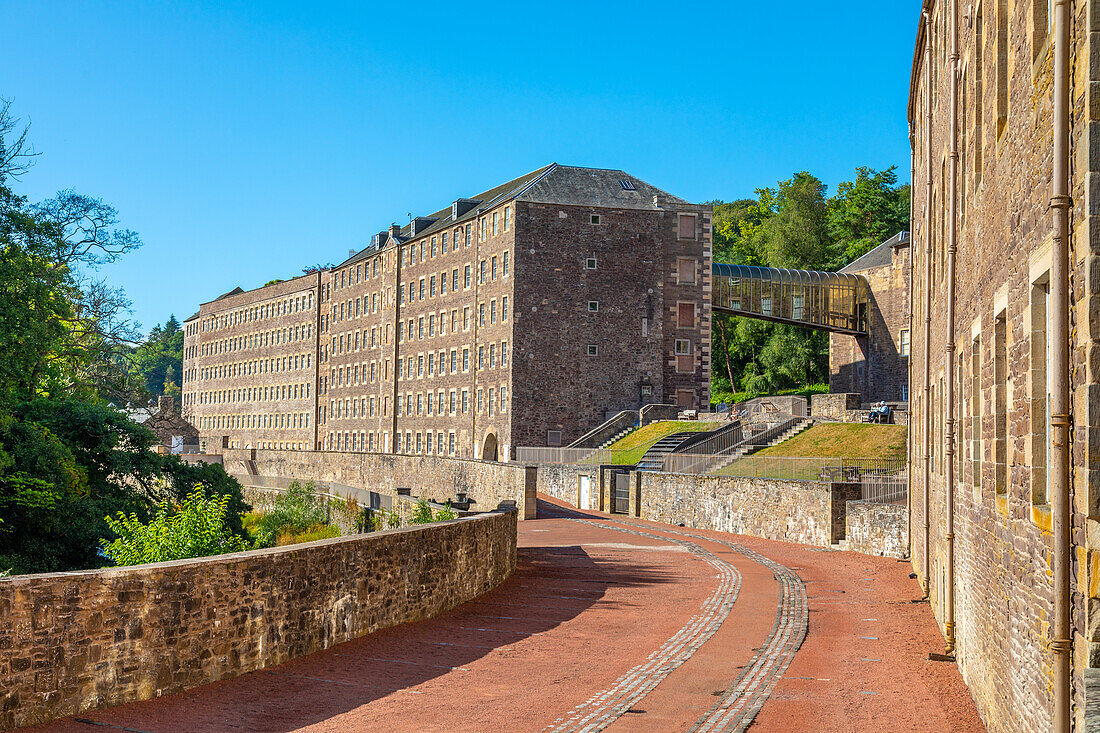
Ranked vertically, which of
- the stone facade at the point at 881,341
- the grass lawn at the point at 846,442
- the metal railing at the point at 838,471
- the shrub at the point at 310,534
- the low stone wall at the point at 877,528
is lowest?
the shrub at the point at 310,534

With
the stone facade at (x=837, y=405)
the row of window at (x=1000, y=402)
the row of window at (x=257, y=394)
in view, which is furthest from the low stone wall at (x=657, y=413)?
the row of window at (x=1000, y=402)

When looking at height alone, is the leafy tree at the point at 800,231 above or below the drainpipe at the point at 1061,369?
above

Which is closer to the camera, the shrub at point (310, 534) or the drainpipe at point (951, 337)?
the drainpipe at point (951, 337)

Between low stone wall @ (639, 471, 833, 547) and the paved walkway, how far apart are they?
257 inches

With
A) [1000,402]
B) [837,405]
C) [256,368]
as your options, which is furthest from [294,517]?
[256,368]

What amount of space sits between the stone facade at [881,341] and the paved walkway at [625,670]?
4078cm

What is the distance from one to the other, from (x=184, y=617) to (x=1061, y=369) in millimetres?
8418

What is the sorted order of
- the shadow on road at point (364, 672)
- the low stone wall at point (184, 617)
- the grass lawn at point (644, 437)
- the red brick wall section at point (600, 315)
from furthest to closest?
1. the red brick wall section at point (600, 315)
2. the grass lawn at point (644, 437)
3. the shadow on road at point (364, 672)
4. the low stone wall at point (184, 617)

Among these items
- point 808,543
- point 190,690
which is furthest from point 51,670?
point 808,543

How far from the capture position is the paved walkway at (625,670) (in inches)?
417

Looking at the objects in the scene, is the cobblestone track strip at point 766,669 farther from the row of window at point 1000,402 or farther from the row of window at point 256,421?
the row of window at point 256,421

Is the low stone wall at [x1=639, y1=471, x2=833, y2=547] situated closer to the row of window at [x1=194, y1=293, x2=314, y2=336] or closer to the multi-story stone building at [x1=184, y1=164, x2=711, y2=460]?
the multi-story stone building at [x1=184, y1=164, x2=711, y2=460]

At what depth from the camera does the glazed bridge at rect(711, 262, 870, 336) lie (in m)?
64.8

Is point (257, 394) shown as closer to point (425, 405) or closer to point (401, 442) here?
point (401, 442)
